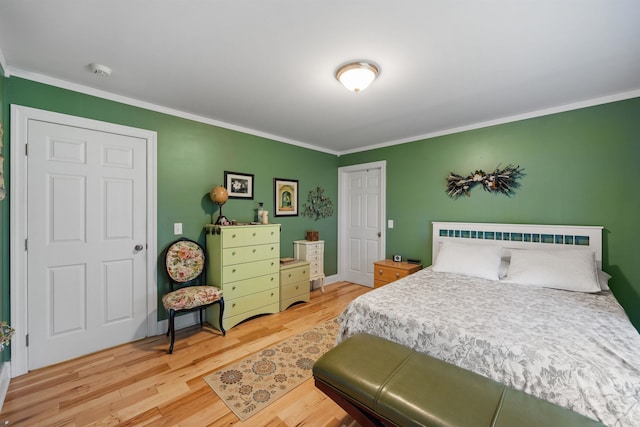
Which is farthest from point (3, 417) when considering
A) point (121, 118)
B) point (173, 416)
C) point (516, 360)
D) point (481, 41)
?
point (481, 41)

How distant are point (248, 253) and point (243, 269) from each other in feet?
0.64

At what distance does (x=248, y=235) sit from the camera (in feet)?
10.2

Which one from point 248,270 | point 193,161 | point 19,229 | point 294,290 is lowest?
point 294,290

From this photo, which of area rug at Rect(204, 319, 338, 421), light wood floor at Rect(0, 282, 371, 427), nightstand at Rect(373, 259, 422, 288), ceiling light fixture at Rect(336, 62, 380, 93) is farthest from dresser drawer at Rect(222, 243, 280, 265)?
ceiling light fixture at Rect(336, 62, 380, 93)

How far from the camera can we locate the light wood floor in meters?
1.65

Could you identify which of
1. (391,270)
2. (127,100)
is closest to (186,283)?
(127,100)

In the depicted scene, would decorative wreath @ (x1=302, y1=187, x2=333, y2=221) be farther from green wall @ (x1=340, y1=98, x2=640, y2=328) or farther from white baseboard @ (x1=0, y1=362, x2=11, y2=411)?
white baseboard @ (x1=0, y1=362, x2=11, y2=411)

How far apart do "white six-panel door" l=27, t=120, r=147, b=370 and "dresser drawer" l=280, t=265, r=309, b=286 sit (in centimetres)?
157

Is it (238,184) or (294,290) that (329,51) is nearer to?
(238,184)

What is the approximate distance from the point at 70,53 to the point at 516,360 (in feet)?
11.4

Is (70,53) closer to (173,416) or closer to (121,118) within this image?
(121,118)

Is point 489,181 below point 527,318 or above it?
above

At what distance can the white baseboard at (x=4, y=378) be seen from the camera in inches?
71.4

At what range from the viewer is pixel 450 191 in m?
3.54
